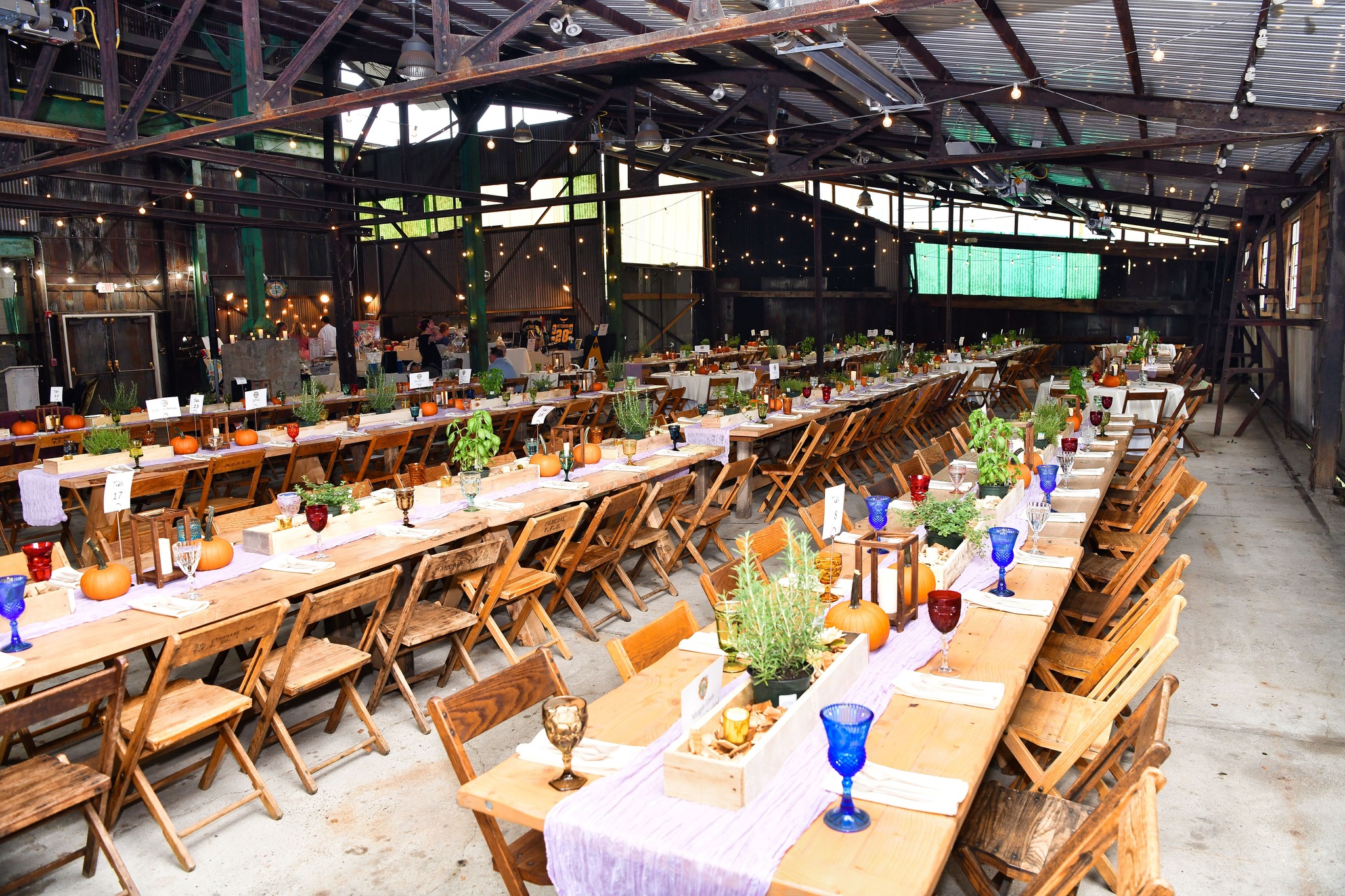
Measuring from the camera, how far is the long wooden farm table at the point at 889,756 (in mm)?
1791

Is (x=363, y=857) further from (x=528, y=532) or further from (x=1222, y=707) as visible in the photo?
(x=1222, y=707)

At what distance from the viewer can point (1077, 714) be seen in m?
3.20

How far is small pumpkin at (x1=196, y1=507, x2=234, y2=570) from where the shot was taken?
158 inches

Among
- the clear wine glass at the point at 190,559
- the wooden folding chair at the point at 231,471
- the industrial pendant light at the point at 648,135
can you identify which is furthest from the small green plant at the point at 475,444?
the industrial pendant light at the point at 648,135

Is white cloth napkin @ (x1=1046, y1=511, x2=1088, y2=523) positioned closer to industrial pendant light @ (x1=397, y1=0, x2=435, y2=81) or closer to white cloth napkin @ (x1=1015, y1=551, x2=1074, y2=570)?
white cloth napkin @ (x1=1015, y1=551, x2=1074, y2=570)

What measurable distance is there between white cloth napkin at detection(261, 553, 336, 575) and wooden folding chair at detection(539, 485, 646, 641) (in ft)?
4.24

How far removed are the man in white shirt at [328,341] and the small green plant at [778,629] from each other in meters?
17.7

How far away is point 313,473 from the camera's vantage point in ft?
22.8

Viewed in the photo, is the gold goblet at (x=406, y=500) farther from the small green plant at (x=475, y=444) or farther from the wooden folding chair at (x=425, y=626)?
the small green plant at (x=475, y=444)

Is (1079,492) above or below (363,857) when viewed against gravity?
above

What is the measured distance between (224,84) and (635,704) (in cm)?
2124

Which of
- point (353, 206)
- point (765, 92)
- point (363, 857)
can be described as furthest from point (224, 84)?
point (363, 857)

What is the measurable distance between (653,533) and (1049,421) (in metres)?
3.01

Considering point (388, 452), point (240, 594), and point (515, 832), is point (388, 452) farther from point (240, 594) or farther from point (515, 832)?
point (515, 832)
